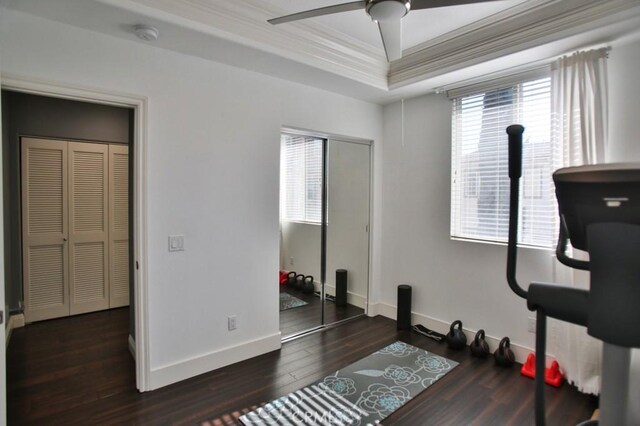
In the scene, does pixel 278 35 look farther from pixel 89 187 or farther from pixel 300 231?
pixel 89 187

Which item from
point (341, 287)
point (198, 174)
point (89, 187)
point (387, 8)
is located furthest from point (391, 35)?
point (89, 187)

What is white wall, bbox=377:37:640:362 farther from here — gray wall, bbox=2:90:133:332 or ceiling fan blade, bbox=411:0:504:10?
gray wall, bbox=2:90:133:332

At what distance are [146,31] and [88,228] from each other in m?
2.90

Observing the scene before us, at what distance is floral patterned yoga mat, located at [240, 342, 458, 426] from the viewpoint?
2.19 m

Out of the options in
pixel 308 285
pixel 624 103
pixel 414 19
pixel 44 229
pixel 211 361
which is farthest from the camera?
pixel 308 285

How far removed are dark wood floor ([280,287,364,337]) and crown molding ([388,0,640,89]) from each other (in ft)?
8.86

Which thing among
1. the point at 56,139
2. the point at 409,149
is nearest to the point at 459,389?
the point at 409,149

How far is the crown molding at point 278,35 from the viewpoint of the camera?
7.22 feet

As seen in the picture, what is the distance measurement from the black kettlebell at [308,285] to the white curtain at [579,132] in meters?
2.53

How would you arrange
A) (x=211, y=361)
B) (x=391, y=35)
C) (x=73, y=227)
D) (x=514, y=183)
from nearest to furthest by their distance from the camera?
1. (x=514, y=183)
2. (x=391, y=35)
3. (x=211, y=361)
4. (x=73, y=227)

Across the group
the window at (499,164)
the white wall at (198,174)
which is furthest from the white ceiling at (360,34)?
the window at (499,164)

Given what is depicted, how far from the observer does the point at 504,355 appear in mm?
2885

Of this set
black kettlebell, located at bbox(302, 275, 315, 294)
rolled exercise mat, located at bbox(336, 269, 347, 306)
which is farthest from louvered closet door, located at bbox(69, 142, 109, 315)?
rolled exercise mat, located at bbox(336, 269, 347, 306)

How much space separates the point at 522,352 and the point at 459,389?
2.71 ft
